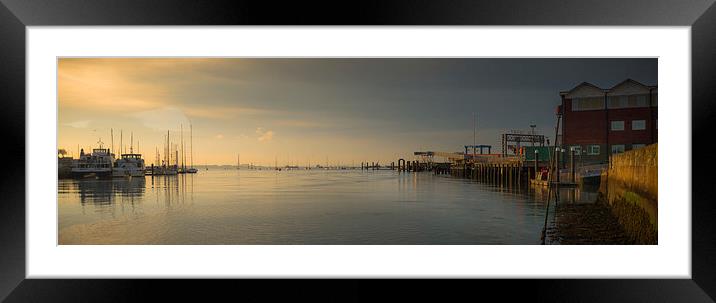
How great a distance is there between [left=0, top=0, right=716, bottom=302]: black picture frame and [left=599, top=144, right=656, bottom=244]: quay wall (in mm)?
3189

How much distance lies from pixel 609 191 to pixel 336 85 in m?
20.7

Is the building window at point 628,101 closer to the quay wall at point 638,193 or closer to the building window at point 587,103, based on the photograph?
the building window at point 587,103

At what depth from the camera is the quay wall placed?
6273 millimetres

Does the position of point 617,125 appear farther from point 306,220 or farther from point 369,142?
point 369,142

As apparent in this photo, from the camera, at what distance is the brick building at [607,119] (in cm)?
1457

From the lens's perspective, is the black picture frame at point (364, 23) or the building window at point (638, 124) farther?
the building window at point (638, 124)

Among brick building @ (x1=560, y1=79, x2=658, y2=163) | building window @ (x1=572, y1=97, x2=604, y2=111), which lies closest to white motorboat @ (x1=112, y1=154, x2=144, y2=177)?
brick building @ (x1=560, y1=79, x2=658, y2=163)

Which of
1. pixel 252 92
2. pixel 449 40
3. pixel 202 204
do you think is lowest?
pixel 202 204

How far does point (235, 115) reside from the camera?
3161 centimetres

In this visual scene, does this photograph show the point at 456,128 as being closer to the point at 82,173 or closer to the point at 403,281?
the point at 82,173


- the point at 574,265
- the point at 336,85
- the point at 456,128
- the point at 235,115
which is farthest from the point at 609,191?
the point at 235,115

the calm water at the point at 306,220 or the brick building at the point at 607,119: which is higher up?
the brick building at the point at 607,119

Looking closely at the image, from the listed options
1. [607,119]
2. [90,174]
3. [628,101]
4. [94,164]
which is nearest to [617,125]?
[607,119]

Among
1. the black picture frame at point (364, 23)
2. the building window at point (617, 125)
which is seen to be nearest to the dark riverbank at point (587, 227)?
the black picture frame at point (364, 23)
